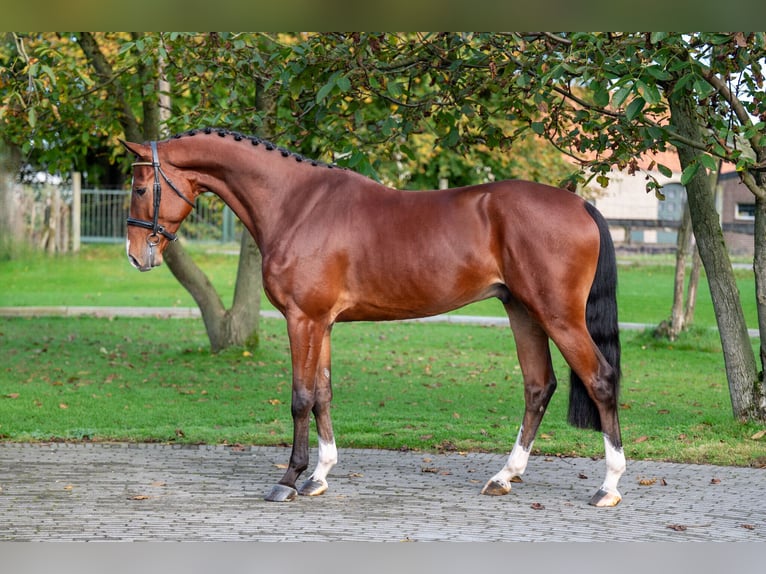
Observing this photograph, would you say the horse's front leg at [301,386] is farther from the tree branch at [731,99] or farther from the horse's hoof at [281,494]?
the tree branch at [731,99]

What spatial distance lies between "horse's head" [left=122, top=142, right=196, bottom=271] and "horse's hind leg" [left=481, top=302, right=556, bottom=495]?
7.84 feet

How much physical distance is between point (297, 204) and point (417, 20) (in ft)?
6.52

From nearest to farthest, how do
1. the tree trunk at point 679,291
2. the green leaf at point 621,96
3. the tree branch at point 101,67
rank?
1. the green leaf at point 621,96
2. the tree branch at point 101,67
3. the tree trunk at point 679,291

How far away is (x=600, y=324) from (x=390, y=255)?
Answer: 1.47 metres

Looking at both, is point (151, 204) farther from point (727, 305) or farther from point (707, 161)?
point (727, 305)

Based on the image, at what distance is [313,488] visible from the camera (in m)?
6.57

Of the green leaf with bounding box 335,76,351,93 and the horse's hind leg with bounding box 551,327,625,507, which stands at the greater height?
the green leaf with bounding box 335,76,351,93

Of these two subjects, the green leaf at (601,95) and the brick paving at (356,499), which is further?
the green leaf at (601,95)

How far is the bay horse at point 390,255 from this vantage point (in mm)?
6285

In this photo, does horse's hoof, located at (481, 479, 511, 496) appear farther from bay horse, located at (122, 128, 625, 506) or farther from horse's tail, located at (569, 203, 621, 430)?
horse's tail, located at (569, 203, 621, 430)

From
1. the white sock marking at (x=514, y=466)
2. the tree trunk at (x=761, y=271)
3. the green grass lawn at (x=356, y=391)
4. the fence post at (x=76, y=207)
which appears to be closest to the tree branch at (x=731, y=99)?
the tree trunk at (x=761, y=271)

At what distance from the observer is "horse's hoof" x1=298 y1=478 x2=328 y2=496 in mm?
6551

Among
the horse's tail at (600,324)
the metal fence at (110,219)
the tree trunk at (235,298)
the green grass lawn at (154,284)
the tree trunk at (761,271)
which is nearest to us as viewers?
the horse's tail at (600,324)

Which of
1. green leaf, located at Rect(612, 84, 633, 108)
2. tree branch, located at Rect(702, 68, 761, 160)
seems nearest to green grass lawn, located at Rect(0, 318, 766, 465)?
tree branch, located at Rect(702, 68, 761, 160)
